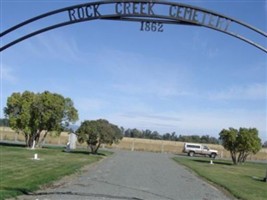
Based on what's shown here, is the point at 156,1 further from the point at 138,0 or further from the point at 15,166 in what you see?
the point at 15,166

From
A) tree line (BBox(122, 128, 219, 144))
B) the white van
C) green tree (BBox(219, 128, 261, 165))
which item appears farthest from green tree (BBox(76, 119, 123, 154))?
tree line (BBox(122, 128, 219, 144))

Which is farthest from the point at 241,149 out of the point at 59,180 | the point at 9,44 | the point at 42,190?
the point at 9,44

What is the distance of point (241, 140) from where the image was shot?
1850 inches

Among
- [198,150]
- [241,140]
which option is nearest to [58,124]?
[241,140]

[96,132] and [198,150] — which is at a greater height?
[198,150]

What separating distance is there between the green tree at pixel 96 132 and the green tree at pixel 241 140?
36.2 ft

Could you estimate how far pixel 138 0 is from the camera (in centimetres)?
1181

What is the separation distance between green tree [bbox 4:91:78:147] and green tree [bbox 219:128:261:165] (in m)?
14.7

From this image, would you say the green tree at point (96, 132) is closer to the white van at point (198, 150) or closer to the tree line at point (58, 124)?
the tree line at point (58, 124)

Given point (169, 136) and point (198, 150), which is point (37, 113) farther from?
point (169, 136)

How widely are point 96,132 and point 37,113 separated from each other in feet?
19.1

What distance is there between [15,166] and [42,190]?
9050 mm

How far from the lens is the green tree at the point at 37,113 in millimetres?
45531

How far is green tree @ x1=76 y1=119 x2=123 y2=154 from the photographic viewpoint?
44312mm
